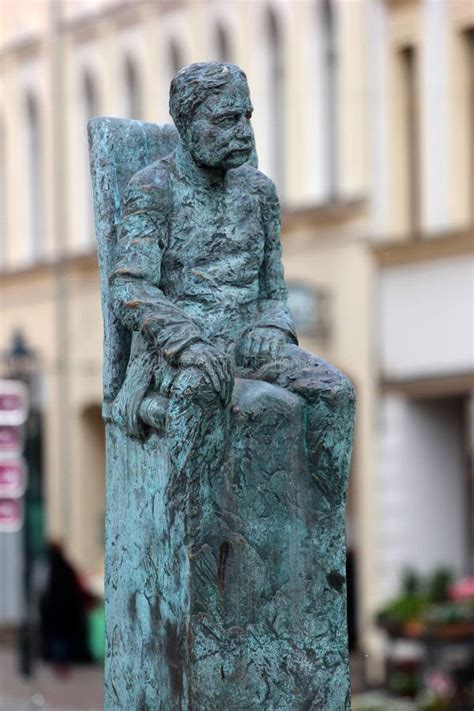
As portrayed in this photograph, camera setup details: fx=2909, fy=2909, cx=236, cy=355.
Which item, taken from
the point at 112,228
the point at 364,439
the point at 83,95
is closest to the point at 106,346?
the point at 112,228

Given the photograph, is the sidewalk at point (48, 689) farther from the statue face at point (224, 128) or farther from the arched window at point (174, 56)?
the statue face at point (224, 128)

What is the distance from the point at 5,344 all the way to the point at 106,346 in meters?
27.0

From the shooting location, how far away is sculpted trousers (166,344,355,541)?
8.37 m

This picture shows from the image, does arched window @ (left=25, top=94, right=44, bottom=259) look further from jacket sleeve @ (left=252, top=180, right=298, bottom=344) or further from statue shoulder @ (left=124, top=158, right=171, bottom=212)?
statue shoulder @ (left=124, top=158, right=171, bottom=212)

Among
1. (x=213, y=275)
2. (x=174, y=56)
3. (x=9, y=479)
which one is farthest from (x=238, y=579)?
(x=174, y=56)

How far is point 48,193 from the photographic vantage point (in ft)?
114

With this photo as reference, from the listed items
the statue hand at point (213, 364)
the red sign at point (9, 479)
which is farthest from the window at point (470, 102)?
the statue hand at point (213, 364)

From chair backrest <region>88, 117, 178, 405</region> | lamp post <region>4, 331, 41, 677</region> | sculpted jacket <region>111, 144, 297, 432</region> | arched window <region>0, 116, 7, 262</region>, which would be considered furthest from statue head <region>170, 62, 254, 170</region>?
arched window <region>0, 116, 7, 262</region>

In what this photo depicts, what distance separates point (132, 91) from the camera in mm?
32906

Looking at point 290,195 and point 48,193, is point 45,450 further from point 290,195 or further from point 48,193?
point 290,195

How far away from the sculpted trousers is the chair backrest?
1.70ft

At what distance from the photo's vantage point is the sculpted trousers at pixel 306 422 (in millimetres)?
8367

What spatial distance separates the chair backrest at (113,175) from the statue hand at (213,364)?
0.58 metres

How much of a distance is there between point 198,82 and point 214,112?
10cm
